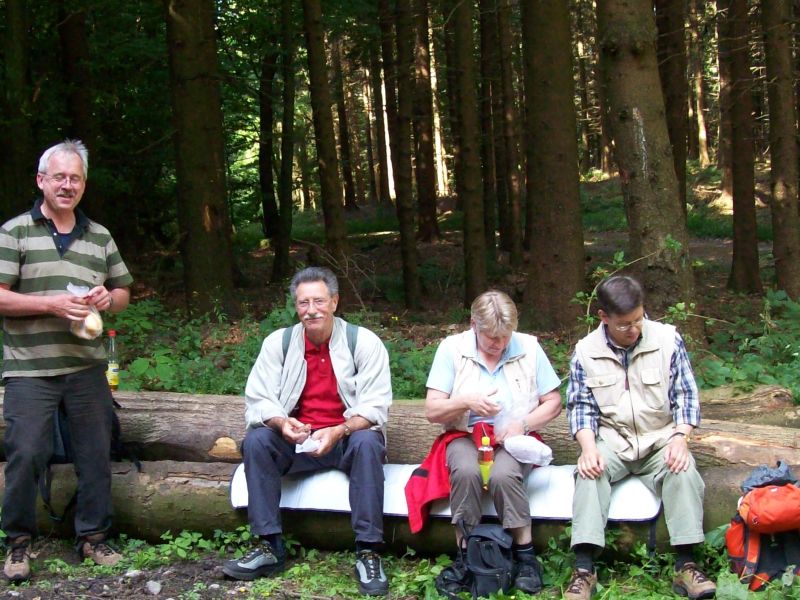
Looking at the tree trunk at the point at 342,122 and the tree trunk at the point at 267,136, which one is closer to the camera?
the tree trunk at the point at 267,136

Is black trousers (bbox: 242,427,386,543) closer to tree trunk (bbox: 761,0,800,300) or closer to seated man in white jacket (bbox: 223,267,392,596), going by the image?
seated man in white jacket (bbox: 223,267,392,596)

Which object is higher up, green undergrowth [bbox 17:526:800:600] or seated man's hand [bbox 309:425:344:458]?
seated man's hand [bbox 309:425:344:458]

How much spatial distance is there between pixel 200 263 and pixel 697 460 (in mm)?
8002

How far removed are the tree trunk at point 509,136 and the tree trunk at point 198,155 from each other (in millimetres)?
7239

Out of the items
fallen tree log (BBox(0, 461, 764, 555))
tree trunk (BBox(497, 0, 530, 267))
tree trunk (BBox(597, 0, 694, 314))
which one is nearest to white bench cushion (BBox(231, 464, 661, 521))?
fallen tree log (BBox(0, 461, 764, 555))

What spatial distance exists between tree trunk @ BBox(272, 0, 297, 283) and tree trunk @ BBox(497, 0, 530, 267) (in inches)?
158

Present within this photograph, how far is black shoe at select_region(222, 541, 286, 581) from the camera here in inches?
183

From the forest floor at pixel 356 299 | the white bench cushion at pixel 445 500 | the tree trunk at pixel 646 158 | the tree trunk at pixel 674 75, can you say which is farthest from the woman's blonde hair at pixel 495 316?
the tree trunk at pixel 674 75

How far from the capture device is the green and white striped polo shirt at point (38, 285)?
15.4 feet

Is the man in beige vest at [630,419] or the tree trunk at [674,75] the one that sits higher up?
the tree trunk at [674,75]

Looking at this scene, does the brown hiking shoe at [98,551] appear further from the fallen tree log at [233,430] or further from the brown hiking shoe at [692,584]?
the brown hiking shoe at [692,584]

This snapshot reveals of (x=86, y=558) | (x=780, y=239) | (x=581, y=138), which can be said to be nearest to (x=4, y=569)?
(x=86, y=558)

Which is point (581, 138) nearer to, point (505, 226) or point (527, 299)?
point (505, 226)

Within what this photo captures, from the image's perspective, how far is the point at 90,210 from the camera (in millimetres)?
15352
